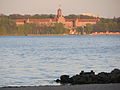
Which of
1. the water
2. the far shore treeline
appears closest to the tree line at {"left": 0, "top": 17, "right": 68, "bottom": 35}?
the far shore treeline

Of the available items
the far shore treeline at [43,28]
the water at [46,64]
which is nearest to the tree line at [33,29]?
the far shore treeline at [43,28]

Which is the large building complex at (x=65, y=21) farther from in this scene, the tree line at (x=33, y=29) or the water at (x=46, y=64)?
the water at (x=46, y=64)

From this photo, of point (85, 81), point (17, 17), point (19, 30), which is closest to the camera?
point (85, 81)

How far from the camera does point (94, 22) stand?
126ft

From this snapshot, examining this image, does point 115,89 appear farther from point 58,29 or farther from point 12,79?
point 58,29

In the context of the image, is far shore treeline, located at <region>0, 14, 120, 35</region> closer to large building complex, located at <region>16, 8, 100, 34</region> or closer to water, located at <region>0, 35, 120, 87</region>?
large building complex, located at <region>16, 8, 100, 34</region>

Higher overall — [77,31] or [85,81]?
[85,81]

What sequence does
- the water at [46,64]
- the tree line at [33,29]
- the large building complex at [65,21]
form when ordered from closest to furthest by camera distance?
the water at [46,64] < the tree line at [33,29] < the large building complex at [65,21]

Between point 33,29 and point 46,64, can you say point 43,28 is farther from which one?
point 46,64

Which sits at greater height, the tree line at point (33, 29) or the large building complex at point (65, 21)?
the large building complex at point (65, 21)

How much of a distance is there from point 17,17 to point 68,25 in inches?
272

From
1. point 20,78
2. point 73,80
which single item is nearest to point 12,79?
point 20,78

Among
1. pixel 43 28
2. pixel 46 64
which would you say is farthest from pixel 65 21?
pixel 46 64

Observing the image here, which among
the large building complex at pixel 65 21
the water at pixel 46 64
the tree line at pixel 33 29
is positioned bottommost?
the tree line at pixel 33 29
